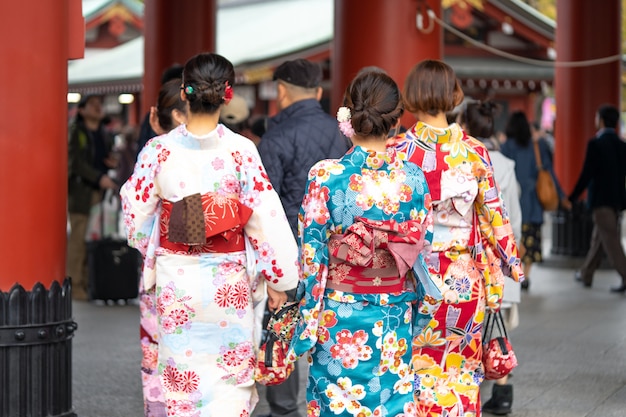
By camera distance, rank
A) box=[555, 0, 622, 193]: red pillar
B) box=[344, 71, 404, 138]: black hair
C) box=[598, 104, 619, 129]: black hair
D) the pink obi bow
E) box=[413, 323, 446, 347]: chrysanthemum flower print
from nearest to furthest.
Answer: the pink obi bow < box=[344, 71, 404, 138]: black hair < box=[413, 323, 446, 347]: chrysanthemum flower print < box=[598, 104, 619, 129]: black hair < box=[555, 0, 622, 193]: red pillar

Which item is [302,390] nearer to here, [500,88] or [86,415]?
[86,415]

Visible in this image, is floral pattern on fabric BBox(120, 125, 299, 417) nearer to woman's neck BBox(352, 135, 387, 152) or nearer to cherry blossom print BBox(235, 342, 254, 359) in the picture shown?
cherry blossom print BBox(235, 342, 254, 359)

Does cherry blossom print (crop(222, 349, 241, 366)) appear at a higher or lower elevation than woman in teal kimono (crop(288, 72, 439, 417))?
lower

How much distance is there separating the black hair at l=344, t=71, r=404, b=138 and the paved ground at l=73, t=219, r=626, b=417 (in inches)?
98.9

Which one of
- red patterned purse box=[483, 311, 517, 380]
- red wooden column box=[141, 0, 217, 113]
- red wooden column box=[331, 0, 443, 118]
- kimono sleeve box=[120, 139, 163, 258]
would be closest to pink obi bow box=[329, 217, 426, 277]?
kimono sleeve box=[120, 139, 163, 258]

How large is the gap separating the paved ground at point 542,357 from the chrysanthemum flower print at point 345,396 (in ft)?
6.67

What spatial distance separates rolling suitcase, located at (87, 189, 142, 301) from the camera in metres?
11.3

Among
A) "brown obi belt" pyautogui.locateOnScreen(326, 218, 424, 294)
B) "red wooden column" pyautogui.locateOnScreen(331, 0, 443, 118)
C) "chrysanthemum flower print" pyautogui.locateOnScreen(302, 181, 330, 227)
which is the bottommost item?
"brown obi belt" pyautogui.locateOnScreen(326, 218, 424, 294)

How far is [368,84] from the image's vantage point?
16.1ft

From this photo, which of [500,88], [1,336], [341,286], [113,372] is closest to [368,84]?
[341,286]

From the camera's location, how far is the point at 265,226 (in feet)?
16.5

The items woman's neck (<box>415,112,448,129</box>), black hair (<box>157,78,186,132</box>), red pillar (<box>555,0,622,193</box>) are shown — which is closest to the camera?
woman's neck (<box>415,112,448,129</box>)

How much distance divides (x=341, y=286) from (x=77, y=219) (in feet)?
24.8

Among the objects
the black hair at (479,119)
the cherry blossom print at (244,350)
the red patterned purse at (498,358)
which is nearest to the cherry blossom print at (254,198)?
the cherry blossom print at (244,350)
